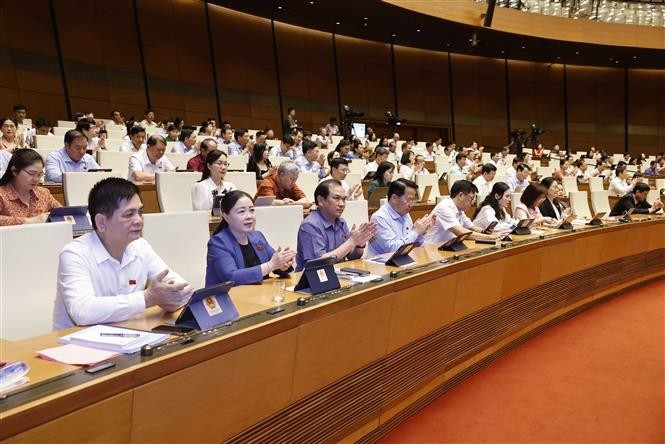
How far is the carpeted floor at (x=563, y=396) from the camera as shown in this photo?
2.09m

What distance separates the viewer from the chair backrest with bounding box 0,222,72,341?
173 cm

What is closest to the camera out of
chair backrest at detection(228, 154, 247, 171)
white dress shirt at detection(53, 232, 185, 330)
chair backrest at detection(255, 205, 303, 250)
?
white dress shirt at detection(53, 232, 185, 330)

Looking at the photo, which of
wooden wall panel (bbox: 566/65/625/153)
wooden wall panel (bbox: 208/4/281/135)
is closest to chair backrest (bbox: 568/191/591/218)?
wooden wall panel (bbox: 208/4/281/135)

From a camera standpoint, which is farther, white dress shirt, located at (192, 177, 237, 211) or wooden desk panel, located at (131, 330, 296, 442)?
white dress shirt, located at (192, 177, 237, 211)

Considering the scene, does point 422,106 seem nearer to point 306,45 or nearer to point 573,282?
point 306,45

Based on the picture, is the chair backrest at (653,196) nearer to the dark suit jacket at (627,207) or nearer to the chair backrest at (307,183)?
the dark suit jacket at (627,207)

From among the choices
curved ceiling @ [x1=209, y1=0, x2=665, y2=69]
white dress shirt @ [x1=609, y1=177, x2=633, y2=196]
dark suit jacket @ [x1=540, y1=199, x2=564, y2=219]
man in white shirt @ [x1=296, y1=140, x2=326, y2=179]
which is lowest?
white dress shirt @ [x1=609, y1=177, x2=633, y2=196]

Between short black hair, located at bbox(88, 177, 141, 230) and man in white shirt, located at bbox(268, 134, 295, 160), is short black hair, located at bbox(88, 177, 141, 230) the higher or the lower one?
the lower one

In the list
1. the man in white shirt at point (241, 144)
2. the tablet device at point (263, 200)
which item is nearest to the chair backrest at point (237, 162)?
the man in white shirt at point (241, 144)

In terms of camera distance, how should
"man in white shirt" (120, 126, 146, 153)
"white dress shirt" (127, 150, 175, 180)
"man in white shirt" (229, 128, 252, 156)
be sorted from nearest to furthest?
"white dress shirt" (127, 150, 175, 180) < "man in white shirt" (120, 126, 146, 153) < "man in white shirt" (229, 128, 252, 156)

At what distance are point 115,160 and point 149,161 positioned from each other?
349 millimetres

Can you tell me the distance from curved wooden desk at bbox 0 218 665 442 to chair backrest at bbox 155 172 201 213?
1788 millimetres

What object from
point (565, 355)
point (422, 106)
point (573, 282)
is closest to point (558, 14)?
point (422, 106)

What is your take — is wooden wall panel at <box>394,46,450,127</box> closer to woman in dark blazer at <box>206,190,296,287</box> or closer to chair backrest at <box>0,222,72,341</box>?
woman in dark blazer at <box>206,190,296,287</box>
